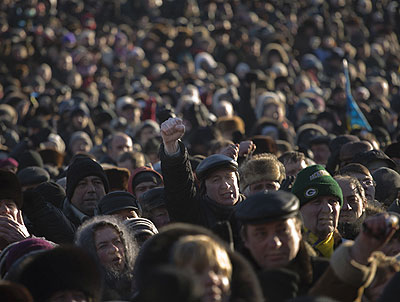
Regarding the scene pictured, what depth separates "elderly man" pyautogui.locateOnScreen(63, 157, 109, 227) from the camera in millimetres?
8453

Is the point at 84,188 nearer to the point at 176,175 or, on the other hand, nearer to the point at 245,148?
the point at 245,148

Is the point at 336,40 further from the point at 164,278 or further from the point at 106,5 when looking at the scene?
the point at 164,278

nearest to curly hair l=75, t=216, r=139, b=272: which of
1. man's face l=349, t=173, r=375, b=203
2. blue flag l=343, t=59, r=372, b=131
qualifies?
man's face l=349, t=173, r=375, b=203

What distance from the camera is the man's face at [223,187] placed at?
709 centimetres

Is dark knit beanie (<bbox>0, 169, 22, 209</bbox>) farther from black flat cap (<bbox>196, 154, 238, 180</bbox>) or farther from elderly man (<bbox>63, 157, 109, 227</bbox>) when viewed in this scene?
black flat cap (<bbox>196, 154, 238, 180</bbox>)

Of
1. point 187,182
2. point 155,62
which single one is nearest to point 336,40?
point 155,62

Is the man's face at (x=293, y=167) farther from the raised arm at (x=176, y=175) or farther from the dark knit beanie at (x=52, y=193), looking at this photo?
the dark knit beanie at (x=52, y=193)

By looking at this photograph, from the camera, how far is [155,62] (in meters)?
21.0

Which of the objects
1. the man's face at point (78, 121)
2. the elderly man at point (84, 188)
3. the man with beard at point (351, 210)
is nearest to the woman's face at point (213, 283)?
the man with beard at point (351, 210)

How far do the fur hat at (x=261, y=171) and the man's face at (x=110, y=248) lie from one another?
1569mm

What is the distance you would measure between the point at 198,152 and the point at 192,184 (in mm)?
5247

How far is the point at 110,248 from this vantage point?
632cm

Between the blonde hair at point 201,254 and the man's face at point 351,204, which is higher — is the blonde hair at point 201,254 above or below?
above

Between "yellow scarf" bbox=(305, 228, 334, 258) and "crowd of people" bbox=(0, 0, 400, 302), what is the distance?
0.6 inches
